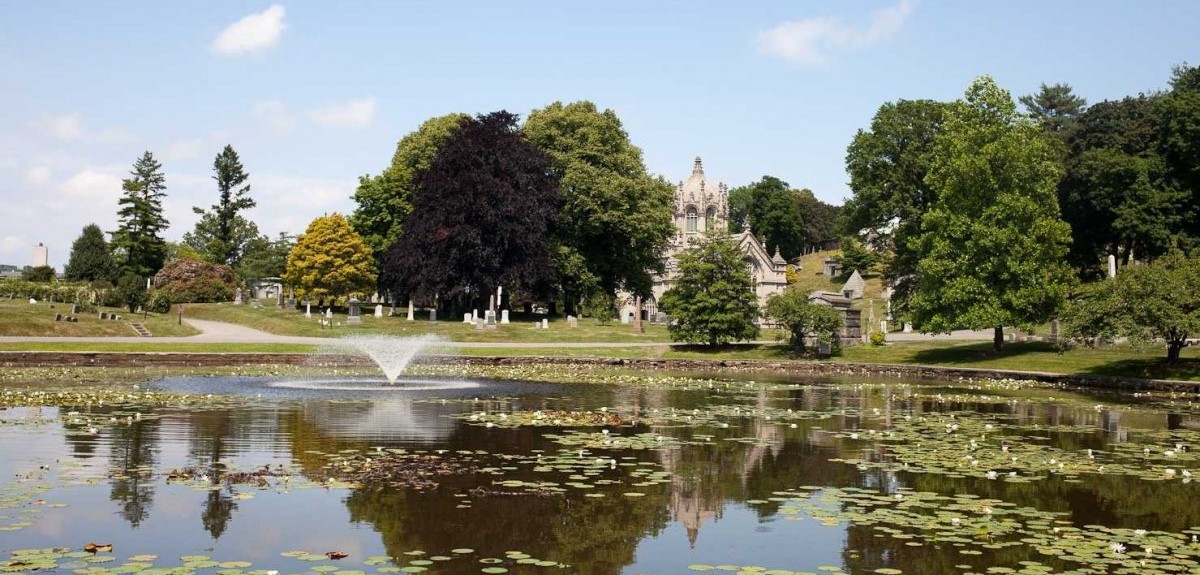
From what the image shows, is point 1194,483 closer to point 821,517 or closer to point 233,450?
point 821,517

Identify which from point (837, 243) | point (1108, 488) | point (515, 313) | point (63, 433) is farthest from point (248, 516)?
point (837, 243)

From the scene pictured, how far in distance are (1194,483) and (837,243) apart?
164178 millimetres

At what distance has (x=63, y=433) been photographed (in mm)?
21797

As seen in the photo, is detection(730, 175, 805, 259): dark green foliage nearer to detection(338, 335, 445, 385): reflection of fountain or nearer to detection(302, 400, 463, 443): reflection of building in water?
detection(338, 335, 445, 385): reflection of fountain

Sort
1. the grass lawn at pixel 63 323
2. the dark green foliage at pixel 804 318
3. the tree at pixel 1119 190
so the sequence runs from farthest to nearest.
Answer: the tree at pixel 1119 190
the grass lawn at pixel 63 323
the dark green foliage at pixel 804 318

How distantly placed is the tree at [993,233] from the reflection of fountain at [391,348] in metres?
26.7

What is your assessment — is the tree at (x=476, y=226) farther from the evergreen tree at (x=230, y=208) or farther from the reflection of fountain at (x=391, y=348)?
the evergreen tree at (x=230, y=208)

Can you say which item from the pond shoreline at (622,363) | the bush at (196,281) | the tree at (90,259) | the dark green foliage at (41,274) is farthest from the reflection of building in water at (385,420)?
the tree at (90,259)

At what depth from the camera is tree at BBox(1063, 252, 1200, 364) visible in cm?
4169

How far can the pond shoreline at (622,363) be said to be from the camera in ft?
143

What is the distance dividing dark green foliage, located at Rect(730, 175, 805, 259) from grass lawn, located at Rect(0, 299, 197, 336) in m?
112

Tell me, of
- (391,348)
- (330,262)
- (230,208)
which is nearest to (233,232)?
(230,208)

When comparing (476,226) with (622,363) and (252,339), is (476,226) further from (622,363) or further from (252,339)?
(622,363)

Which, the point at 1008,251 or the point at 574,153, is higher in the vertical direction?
the point at 574,153
